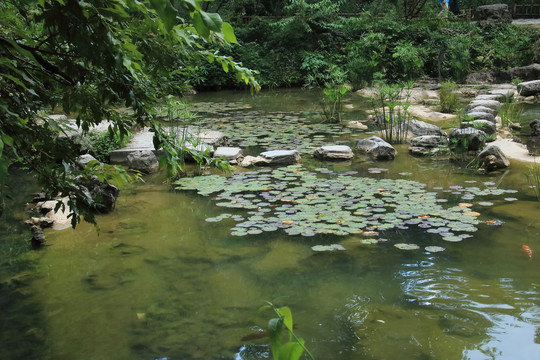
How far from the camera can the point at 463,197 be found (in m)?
4.64

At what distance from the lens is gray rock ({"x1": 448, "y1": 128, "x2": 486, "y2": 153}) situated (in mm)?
5922

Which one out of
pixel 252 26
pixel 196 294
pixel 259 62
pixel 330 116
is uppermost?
pixel 252 26

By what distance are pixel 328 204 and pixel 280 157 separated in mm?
1618

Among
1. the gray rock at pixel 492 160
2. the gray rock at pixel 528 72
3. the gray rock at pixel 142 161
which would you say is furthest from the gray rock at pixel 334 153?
the gray rock at pixel 528 72

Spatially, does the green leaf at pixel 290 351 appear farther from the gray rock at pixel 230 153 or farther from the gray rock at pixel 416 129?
the gray rock at pixel 416 129

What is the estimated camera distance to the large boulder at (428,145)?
6241 mm

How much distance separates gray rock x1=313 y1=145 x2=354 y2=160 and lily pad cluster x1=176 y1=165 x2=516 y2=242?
541 mm

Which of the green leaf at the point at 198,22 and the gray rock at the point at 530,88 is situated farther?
the gray rock at the point at 530,88

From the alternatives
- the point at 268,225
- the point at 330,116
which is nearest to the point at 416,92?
the point at 330,116

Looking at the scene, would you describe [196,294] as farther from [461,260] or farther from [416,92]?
[416,92]

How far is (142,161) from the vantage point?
5.88 m

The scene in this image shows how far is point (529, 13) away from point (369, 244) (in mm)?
18417

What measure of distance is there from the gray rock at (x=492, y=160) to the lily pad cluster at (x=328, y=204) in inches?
26.8

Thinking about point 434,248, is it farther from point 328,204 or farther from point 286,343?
point 286,343
